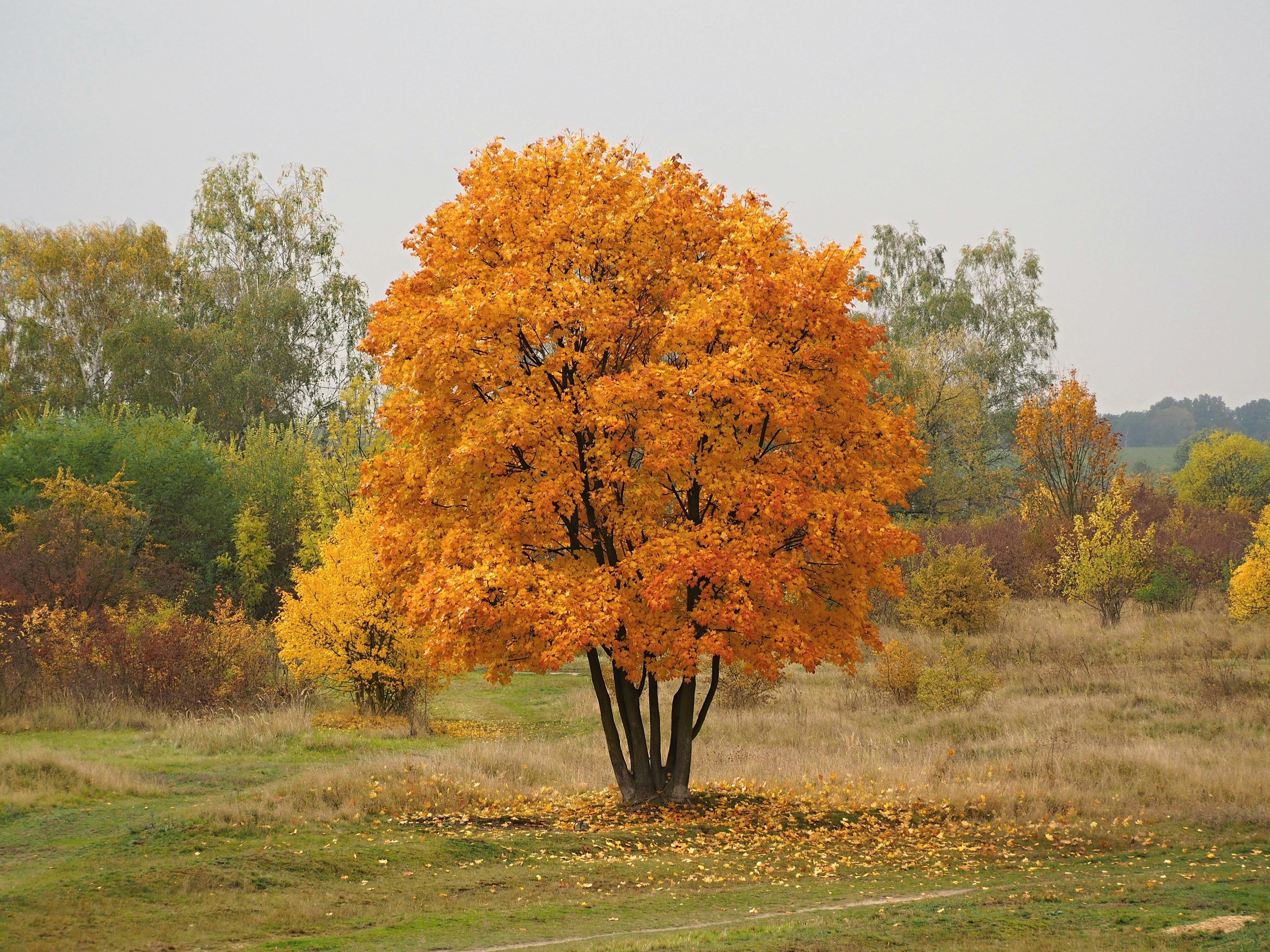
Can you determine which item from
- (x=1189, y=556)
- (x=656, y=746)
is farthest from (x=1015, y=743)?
(x=1189, y=556)

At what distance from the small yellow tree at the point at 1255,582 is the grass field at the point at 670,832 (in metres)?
1.43

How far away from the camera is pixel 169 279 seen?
5047 cm

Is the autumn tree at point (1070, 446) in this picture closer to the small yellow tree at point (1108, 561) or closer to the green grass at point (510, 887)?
the small yellow tree at point (1108, 561)

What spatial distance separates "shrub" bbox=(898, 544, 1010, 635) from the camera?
30.8m

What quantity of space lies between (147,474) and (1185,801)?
109ft

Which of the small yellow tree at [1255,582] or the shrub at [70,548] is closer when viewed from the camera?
the small yellow tree at [1255,582]

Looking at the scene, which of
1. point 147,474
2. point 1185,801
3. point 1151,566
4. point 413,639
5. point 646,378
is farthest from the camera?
point 147,474

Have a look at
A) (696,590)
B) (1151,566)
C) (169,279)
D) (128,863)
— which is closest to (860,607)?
(696,590)

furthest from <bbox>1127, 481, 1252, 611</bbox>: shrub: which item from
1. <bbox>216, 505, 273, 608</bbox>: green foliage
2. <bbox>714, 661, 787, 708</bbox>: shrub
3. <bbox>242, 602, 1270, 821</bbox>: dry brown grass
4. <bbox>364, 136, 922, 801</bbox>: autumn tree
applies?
<bbox>216, 505, 273, 608</bbox>: green foliage

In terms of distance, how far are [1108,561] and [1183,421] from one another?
168005 millimetres

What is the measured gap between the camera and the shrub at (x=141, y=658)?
22734mm

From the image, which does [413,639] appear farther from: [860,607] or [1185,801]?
[1185,801]

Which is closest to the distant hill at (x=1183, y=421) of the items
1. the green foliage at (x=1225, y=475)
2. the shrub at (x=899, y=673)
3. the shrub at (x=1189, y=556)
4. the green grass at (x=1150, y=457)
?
the green grass at (x=1150, y=457)

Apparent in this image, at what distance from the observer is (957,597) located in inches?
1219
